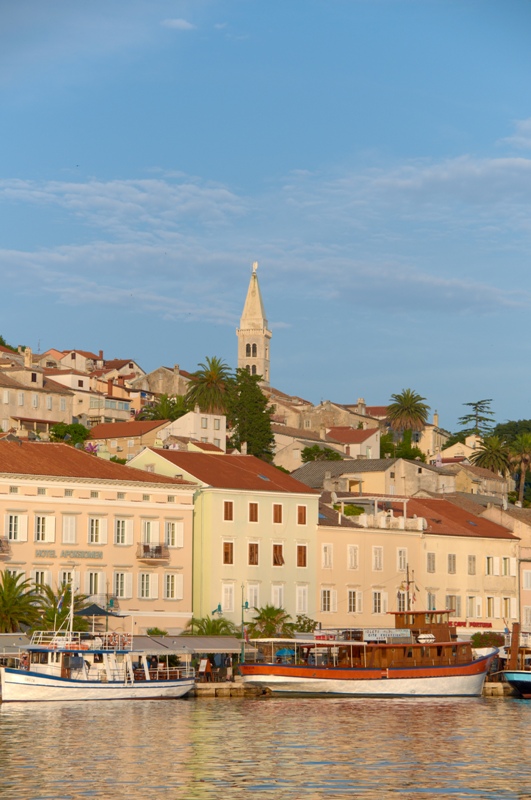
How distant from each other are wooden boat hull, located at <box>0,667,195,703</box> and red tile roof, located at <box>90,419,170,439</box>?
233 feet

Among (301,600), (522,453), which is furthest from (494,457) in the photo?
(301,600)

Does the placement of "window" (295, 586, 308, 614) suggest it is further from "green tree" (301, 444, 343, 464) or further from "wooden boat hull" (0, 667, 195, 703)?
"green tree" (301, 444, 343, 464)

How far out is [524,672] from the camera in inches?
3460

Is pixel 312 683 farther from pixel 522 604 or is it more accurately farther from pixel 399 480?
pixel 399 480

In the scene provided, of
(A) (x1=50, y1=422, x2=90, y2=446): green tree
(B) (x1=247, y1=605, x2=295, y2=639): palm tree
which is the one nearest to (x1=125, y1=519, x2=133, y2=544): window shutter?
(B) (x1=247, y1=605, x2=295, y2=639): palm tree

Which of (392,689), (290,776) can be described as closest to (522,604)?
(392,689)

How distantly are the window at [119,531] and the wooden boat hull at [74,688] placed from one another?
1266 cm

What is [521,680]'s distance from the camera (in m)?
88.2

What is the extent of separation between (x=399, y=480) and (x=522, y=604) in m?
29.9

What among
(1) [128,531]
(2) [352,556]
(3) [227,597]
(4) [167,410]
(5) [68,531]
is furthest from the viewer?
(4) [167,410]

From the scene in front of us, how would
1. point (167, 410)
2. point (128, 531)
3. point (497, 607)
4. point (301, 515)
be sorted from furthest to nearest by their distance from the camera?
point (167, 410), point (497, 607), point (301, 515), point (128, 531)

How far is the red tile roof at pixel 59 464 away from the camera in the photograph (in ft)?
289

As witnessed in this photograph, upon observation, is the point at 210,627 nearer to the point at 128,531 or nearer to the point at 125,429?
the point at 128,531

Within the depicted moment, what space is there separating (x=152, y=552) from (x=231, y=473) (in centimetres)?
1074
